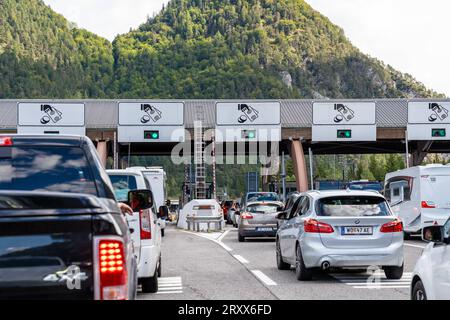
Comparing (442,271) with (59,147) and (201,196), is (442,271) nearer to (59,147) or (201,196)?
(59,147)

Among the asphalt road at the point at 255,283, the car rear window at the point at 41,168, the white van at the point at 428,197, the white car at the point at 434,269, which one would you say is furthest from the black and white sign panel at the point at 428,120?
the car rear window at the point at 41,168

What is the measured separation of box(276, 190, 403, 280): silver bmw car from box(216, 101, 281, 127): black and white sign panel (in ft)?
108

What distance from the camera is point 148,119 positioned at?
47.5m

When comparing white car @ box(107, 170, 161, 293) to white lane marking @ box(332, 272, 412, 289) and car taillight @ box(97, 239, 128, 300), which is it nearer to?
white lane marking @ box(332, 272, 412, 289)

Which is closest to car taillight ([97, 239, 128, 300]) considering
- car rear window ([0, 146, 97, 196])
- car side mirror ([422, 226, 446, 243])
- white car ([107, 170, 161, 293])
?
car rear window ([0, 146, 97, 196])

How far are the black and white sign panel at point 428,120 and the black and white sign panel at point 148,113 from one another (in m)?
13.1

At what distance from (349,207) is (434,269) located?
269 inches

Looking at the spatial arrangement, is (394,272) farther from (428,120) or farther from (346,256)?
(428,120)

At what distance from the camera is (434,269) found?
7.50 m

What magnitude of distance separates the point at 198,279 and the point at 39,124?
108ft

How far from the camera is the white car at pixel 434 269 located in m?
7.16

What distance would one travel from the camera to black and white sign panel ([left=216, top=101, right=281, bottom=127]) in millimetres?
47281

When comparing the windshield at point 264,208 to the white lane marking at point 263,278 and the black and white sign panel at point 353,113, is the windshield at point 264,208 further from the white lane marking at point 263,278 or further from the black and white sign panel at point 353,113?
the black and white sign panel at point 353,113
